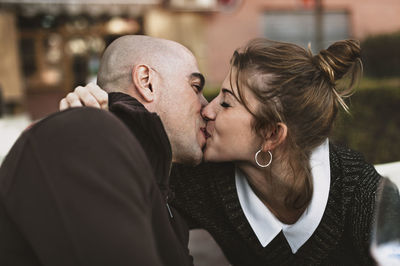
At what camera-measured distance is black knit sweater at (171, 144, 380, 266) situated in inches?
82.2

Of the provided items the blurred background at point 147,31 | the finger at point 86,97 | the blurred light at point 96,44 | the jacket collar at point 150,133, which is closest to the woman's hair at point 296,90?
the jacket collar at point 150,133

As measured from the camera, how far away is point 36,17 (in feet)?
38.5

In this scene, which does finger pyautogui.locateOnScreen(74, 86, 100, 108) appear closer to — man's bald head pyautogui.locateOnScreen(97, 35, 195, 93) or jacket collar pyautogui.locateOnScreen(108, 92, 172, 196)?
jacket collar pyautogui.locateOnScreen(108, 92, 172, 196)

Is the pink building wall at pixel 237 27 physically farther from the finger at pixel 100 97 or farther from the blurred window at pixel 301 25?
the finger at pixel 100 97

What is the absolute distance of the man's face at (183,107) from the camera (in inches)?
80.7

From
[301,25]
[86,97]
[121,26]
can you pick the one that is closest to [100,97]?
[86,97]

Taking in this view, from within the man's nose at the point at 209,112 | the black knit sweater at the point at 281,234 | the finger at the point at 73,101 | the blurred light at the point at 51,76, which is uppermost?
the finger at the point at 73,101

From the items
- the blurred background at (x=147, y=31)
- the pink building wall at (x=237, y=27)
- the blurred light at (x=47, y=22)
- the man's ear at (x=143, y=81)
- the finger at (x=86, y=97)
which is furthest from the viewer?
the pink building wall at (x=237, y=27)

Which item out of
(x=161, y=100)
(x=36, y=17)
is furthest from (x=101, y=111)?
(x=36, y=17)

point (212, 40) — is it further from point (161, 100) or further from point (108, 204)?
point (108, 204)

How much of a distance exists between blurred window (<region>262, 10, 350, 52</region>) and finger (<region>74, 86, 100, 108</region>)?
11.8 metres

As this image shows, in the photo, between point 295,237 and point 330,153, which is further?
point 330,153

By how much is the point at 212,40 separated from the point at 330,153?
407 inches

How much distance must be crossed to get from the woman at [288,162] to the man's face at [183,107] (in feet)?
0.28
